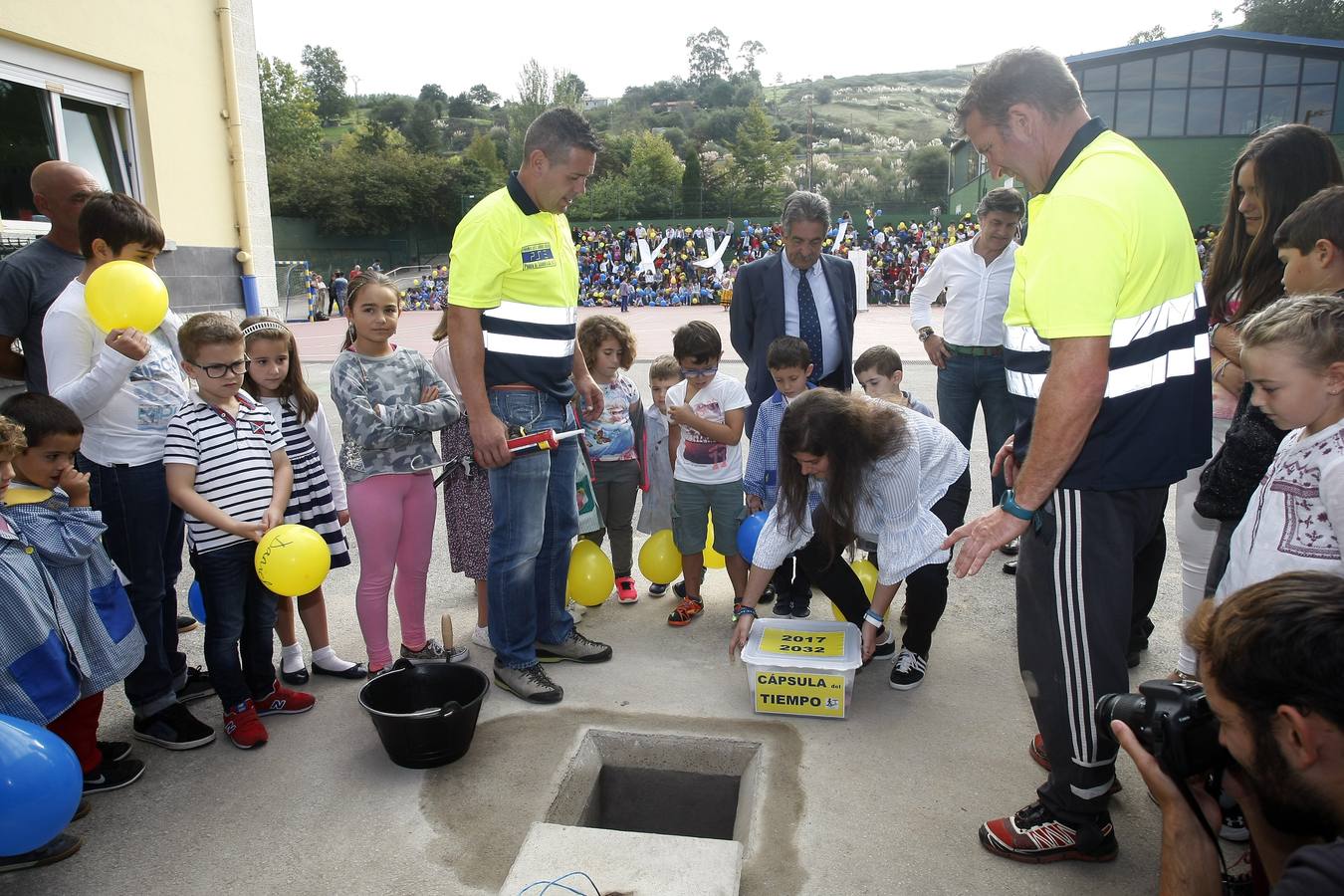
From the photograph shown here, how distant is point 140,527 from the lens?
3.04 metres

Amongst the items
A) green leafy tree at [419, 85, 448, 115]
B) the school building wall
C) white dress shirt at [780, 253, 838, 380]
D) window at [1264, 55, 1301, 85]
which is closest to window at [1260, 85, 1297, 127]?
window at [1264, 55, 1301, 85]

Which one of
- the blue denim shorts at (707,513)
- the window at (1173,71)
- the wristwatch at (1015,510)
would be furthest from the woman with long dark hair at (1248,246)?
the window at (1173,71)

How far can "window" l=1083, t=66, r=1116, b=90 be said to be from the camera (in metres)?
32.0

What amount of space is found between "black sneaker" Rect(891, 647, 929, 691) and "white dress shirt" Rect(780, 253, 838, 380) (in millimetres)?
1574

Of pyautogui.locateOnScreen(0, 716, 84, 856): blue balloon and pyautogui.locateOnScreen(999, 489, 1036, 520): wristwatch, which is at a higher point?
pyautogui.locateOnScreen(999, 489, 1036, 520): wristwatch

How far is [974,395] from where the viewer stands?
466 centimetres

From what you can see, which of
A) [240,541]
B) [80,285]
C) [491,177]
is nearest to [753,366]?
[240,541]

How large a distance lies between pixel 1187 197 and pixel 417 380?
38.0 meters

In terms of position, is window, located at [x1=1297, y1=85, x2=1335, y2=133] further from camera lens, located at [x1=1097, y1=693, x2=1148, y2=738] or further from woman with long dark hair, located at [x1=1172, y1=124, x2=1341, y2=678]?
camera lens, located at [x1=1097, y1=693, x2=1148, y2=738]

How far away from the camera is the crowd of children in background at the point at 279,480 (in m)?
2.25

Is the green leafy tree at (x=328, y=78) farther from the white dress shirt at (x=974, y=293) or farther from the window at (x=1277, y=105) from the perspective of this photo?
the white dress shirt at (x=974, y=293)

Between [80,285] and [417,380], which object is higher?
[80,285]

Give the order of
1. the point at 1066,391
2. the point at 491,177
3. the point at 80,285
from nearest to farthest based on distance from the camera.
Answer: the point at 1066,391
the point at 80,285
the point at 491,177

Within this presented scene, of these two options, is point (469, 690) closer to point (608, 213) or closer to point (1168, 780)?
point (1168, 780)
